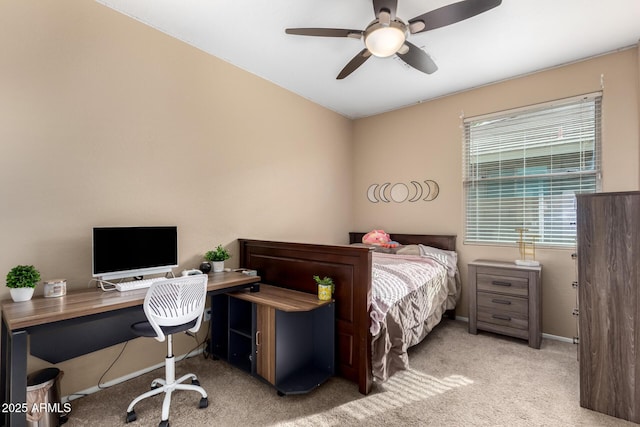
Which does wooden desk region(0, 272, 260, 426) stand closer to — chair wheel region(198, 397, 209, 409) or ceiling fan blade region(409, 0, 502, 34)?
chair wheel region(198, 397, 209, 409)

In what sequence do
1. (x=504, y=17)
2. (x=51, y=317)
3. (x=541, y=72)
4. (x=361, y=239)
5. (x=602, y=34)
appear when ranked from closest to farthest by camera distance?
(x=51, y=317)
(x=504, y=17)
(x=602, y=34)
(x=541, y=72)
(x=361, y=239)

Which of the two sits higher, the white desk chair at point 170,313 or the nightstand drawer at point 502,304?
the white desk chair at point 170,313

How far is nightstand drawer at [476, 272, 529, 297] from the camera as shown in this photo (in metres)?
2.96

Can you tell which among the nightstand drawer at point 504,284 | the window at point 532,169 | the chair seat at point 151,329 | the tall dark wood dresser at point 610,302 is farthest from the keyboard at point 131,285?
the window at point 532,169

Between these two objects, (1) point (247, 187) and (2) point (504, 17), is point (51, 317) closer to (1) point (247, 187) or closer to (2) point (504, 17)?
(1) point (247, 187)

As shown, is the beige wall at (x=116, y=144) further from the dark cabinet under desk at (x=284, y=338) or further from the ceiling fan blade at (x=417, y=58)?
the ceiling fan blade at (x=417, y=58)

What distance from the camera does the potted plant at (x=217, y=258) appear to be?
2.75 meters

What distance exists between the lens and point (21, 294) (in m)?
1.77

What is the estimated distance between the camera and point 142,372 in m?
2.44

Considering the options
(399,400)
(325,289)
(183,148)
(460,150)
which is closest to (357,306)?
(325,289)

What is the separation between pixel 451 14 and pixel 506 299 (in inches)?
107

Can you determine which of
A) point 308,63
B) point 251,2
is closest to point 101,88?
point 251,2

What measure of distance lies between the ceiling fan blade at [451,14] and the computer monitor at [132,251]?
7.90 feet

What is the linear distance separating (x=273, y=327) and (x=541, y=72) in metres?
3.84
